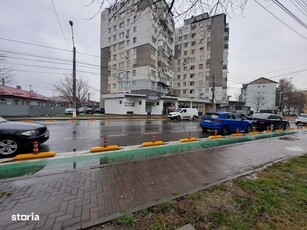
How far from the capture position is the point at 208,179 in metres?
4.39

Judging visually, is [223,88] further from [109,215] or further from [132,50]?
[109,215]

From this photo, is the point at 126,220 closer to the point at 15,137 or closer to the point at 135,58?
the point at 15,137

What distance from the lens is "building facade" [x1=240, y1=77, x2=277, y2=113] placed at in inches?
2754

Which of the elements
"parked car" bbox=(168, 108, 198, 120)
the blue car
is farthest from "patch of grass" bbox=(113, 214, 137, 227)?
"parked car" bbox=(168, 108, 198, 120)

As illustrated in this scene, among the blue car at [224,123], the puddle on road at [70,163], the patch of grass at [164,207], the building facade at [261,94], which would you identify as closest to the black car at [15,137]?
the puddle on road at [70,163]

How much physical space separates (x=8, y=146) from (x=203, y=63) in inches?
2398

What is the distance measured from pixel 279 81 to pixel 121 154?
8680cm

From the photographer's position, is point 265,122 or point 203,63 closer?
point 265,122

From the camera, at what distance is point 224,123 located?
12148 mm

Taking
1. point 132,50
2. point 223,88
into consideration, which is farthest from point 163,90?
point 223,88

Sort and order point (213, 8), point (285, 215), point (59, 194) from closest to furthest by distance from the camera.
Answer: point (285, 215)
point (59, 194)
point (213, 8)

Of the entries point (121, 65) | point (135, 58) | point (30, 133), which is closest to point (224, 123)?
point (30, 133)

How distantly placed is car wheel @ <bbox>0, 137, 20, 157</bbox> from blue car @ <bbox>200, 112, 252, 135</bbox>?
11056mm

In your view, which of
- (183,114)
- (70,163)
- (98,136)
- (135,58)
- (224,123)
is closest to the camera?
(70,163)
